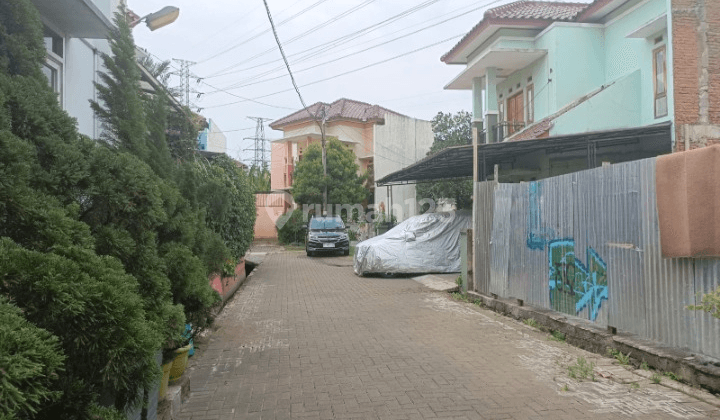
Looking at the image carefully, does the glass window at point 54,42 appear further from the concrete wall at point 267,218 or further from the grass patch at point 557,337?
the concrete wall at point 267,218

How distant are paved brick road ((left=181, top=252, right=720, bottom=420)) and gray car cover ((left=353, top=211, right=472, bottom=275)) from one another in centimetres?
490

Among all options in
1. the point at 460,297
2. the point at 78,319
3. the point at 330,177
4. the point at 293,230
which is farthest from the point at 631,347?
the point at 293,230

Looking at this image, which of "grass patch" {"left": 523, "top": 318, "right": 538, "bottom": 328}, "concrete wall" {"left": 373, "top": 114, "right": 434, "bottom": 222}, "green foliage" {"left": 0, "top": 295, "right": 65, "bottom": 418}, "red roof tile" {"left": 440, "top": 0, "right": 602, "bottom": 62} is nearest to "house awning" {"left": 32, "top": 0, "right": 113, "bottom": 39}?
"green foliage" {"left": 0, "top": 295, "right": 65, "bottom": 418}

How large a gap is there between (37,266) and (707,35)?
14.4m

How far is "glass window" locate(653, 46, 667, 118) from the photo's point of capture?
12742mm

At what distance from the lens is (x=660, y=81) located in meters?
13.0

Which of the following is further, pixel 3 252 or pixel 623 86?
pixel 623 86

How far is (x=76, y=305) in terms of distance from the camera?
84.2 inches

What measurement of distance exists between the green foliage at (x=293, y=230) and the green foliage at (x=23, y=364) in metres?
28.1

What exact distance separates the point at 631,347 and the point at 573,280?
4.68 ft

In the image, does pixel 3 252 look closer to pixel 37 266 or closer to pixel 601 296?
pixel 37 266

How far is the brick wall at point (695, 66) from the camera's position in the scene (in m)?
12.1

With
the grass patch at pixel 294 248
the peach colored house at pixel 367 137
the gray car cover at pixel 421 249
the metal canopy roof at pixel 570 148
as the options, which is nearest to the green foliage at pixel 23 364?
the metal canopy roof at pixel 570 148

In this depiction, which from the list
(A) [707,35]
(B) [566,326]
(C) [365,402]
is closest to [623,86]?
(A) [707,35]
